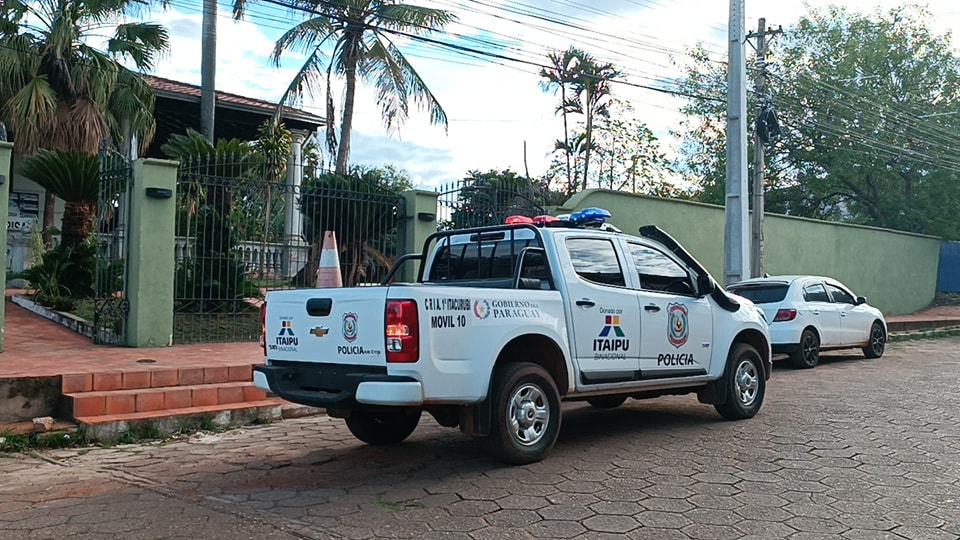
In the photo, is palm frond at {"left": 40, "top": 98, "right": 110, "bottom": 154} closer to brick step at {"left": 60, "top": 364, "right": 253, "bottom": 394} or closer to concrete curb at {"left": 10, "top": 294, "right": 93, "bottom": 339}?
concrete curb at {"left": 10, "top": 294, "right": 93, "bottom": 339}

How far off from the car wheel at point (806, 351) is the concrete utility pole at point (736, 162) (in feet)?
8.48

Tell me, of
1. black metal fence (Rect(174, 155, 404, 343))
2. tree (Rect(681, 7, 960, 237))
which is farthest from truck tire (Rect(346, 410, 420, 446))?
tree (Rect(681, 7, 960, 237))

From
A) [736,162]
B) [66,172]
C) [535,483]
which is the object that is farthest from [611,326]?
[736,162]

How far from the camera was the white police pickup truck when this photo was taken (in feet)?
17.5

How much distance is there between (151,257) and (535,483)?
6.74 meters

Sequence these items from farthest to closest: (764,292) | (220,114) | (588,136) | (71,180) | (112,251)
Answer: (588,136) → (220,114) → (764,292) → (71,180) → (112,251)

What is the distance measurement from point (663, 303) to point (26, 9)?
1371 cm

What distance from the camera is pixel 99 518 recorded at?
4.82m

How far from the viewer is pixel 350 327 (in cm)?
548

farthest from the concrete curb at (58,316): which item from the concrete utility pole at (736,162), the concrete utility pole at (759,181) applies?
the concrete utility pole at (759,181)

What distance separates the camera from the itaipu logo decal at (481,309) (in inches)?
219

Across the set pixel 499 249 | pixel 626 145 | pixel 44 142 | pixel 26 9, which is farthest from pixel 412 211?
pixel 626 145

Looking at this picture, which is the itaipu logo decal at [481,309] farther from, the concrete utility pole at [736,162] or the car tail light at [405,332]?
the concrete utility pole at [736,162]

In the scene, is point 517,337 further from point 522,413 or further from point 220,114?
point 220,114
